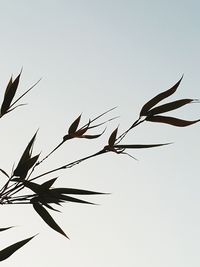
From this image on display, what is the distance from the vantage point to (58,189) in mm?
1774

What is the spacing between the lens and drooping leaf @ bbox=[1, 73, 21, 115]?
6.06 feet

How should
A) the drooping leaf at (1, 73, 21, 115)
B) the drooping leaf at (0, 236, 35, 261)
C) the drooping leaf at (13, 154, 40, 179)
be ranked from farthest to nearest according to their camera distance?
the drooping leaf at (1, 73, 21, 115) < the drooping leaf at (13, 154, 40, 179) < the drooping leaf at (0, 236, 35, 261)

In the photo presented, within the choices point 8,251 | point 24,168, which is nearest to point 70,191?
point 24,168

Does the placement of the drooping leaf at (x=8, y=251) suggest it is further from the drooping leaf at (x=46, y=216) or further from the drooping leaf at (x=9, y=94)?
the drooping leaf at (x=9, y=94)

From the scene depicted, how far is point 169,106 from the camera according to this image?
189 cm

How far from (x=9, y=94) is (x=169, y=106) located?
805mm

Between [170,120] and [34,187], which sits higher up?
[170,120]

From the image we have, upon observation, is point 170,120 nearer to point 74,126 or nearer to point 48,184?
point 74,126

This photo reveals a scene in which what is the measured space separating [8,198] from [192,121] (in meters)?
0.89

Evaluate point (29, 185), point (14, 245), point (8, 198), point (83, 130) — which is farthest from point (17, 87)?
point (14, 245)

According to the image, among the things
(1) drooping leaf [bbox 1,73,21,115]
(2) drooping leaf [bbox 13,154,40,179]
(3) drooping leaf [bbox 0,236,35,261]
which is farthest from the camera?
(1) drooping leaf [bbox 1,73,21,115]

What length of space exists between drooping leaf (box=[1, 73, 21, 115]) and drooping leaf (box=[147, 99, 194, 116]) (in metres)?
0.68

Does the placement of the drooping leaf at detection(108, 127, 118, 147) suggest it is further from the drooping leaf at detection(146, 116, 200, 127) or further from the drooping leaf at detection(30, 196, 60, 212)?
the drooping leaf at detection(30, 196, 60, 212)

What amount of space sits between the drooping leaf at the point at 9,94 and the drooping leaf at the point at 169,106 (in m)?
0.68
